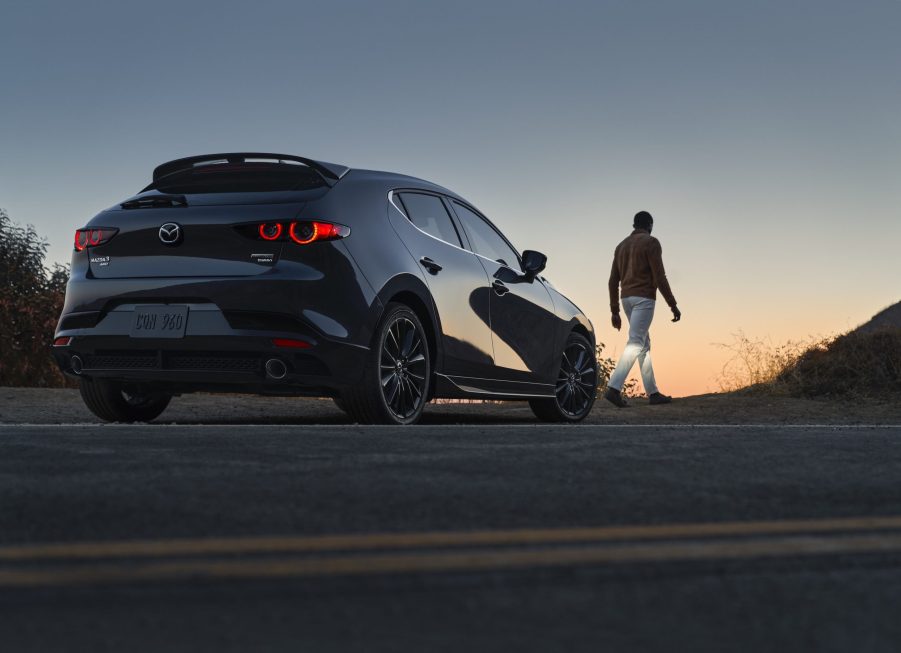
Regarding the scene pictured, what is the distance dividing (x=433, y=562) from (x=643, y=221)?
11.9m

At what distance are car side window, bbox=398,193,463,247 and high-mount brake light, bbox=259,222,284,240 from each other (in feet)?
3.87

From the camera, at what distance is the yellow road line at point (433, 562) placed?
2393 millimetres

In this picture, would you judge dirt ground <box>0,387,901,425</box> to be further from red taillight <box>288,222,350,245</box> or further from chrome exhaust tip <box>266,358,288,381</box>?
red taillight <box>288,222,350,245</box>

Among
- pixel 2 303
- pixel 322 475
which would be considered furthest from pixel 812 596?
pixel 2 303

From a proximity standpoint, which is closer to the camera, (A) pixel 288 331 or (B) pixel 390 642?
(B) pixel 390 642

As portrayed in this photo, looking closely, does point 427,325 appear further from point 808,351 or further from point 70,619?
point 808,351

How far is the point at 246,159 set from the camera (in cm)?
761

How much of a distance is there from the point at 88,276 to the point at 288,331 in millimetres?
1464

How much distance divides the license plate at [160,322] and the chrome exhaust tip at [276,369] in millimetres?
575

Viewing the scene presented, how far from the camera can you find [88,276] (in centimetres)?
746

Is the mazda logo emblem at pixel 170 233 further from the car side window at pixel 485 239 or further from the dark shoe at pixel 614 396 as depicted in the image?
the dark shoe at pixel 614 396

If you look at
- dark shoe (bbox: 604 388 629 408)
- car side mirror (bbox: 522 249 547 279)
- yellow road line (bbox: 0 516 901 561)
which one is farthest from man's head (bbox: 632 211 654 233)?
yellow road line (bbox: 0 516 901 561)

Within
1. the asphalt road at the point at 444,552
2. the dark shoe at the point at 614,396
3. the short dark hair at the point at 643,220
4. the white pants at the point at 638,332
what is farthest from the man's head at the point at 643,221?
the asphalt road at the point at 444,552

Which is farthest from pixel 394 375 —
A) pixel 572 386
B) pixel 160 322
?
pixel 572 386
